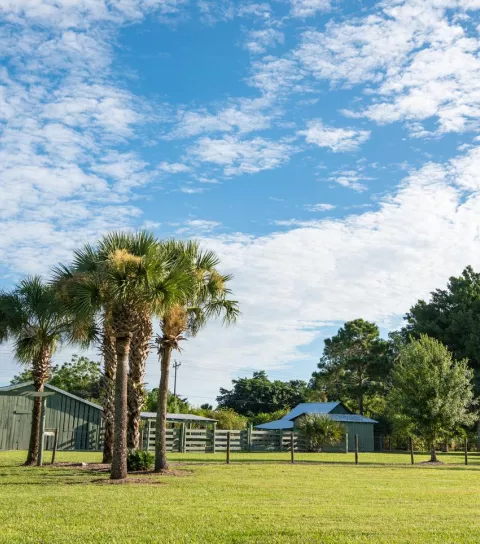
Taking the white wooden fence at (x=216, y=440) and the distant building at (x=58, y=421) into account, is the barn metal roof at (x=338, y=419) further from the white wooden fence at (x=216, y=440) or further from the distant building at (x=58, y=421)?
the distant building at (x=58, y=421)

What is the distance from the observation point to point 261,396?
287 ft

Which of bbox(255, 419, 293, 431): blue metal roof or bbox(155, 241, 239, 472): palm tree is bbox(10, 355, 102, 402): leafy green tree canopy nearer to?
bbox(255, 419, 293, 431): blue metal roof

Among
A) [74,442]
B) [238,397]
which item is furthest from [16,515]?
[238,397]

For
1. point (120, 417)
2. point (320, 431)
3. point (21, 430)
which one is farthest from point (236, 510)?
point (21, 430)

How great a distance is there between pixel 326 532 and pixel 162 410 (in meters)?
12.2

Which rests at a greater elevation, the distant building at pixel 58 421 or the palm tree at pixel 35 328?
the palm tree at pixel 35 328

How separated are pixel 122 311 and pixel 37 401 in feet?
28.7

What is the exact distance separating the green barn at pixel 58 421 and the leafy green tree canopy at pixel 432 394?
20.4 m

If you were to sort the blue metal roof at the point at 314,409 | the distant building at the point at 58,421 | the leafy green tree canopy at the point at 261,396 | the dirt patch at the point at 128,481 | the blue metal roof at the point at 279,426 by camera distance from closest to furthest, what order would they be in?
the dirt patch at the point at 128,481 → the distant building at the point at 58,421 → the blue metal roof at the point at 279,426 → the blue metal roof at the point at 314,409 → the leafy green tree canopy at the point at 261,396

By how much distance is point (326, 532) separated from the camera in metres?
9.15

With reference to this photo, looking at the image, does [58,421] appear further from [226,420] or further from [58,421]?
[226,420]

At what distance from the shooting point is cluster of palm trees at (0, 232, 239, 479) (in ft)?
57.9

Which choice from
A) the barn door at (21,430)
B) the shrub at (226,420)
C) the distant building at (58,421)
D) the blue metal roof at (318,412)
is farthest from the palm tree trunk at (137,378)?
the shrub at (226,420)

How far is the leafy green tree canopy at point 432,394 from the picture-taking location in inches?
1300
